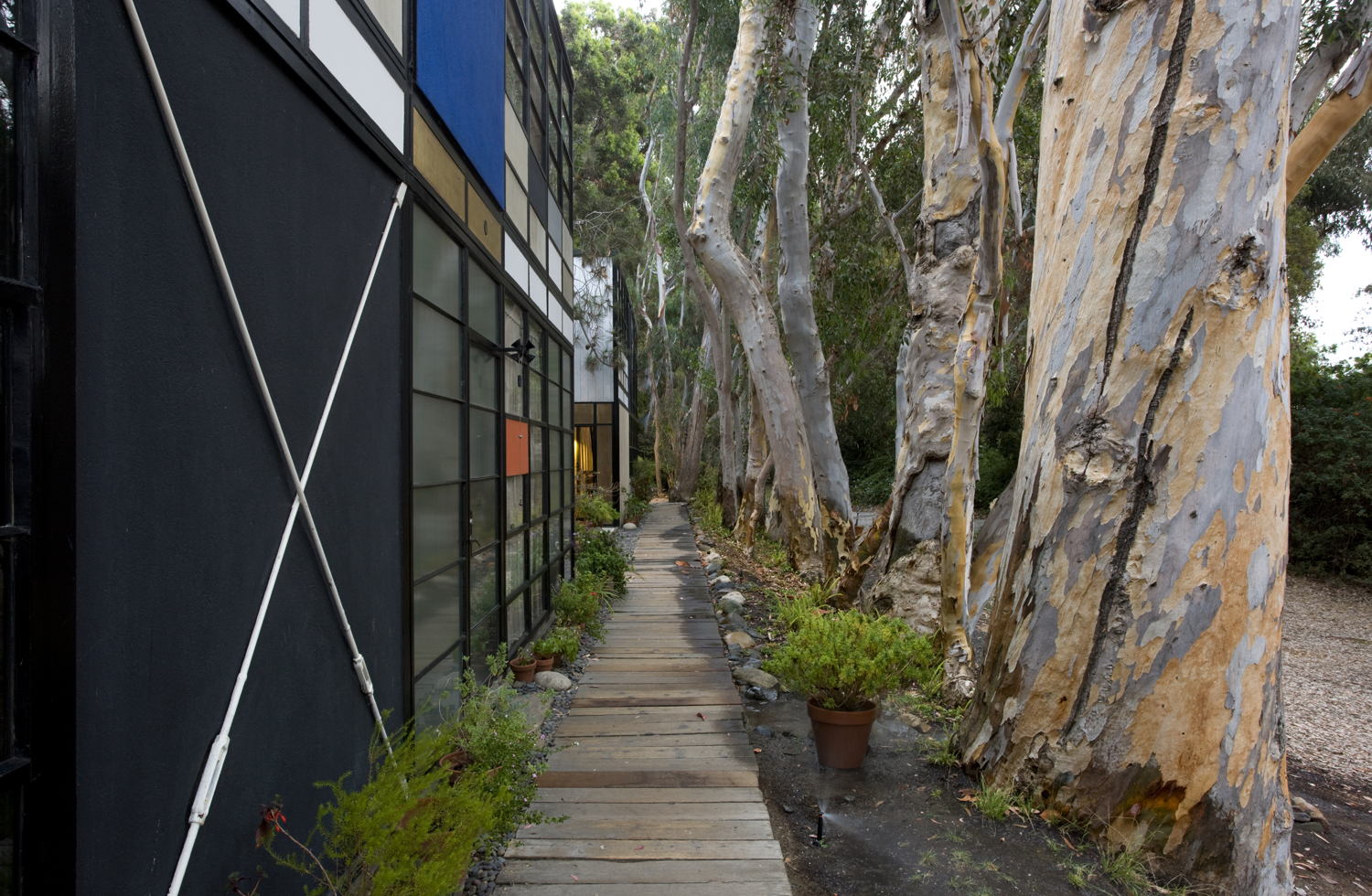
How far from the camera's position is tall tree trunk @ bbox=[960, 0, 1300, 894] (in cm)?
259

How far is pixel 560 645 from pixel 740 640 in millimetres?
1639

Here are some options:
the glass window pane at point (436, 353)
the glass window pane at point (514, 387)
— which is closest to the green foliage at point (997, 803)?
the glass window pane at point (436, 353)

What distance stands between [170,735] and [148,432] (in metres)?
0.66

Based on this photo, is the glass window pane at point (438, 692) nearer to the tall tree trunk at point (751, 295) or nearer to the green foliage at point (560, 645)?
the green foliage at point (560, 645)

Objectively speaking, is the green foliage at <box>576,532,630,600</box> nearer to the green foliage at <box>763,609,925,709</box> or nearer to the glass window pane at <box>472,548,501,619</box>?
the glass window pane at <box>472,548,501,619</box>

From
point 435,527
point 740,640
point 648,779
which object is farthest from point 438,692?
point 740,640

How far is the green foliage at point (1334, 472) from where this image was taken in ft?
34.8

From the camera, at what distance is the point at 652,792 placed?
352 cm

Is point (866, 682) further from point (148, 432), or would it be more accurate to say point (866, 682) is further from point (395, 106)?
point (395, 106)

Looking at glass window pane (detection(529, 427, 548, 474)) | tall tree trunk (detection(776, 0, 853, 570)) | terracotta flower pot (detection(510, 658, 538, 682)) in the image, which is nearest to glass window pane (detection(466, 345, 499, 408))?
glass window pane (detection(529, 427, 548, 474))

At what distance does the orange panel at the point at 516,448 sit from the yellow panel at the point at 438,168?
154cm

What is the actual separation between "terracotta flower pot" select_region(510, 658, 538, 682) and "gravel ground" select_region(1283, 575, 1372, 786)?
5.36 meters

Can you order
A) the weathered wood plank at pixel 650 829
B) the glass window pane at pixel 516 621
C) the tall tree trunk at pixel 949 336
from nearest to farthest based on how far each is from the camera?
the weathered wood plank at pixel 650 829
the tall tree trunk at pixel 949 336
the glass window pane at pixel 516 621

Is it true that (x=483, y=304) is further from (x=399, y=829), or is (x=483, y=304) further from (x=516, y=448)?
(x=399, y=829)
